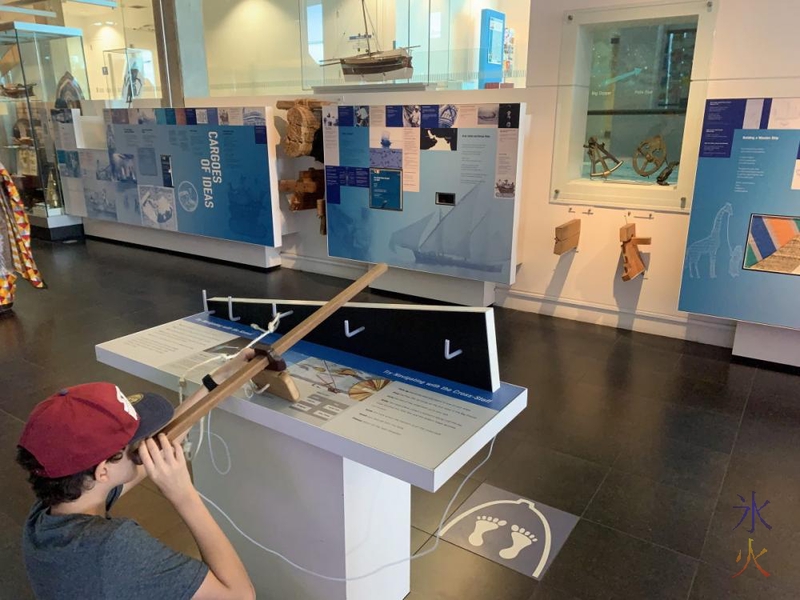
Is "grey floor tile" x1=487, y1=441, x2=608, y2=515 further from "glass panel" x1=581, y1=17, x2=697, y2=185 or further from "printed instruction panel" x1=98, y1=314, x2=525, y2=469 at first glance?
"glass panel" x1=581, y1=17, x2=697, y2=185

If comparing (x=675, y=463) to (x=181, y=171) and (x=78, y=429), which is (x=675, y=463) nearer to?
(x=78, y=429)

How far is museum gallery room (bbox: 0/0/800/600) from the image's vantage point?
1.50 metres

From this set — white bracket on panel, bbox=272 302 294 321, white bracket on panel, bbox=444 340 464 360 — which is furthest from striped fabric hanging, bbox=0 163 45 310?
white bracket on panel, bbox=444 340 464 360

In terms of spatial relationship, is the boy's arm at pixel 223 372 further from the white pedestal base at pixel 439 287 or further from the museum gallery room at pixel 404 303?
the white pedestal base at pixel 439 287

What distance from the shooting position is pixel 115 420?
1.17m

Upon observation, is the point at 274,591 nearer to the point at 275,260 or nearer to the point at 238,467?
the point at 238,467

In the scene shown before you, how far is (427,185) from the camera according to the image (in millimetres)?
4719

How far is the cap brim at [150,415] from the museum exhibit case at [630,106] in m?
3.75

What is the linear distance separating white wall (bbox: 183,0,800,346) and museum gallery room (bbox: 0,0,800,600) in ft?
0.06

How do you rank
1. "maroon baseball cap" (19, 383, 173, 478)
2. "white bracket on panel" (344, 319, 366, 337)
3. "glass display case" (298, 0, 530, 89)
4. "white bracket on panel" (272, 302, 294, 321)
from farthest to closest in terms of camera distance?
"glass display case" (298, 0, 530, 89)
"white bracket on panel" (272, 302, 294, 321)
"white bracket on panel" (344, 319, 366, 337)
"maroon baseball cap" (19, 383, 173, 478)

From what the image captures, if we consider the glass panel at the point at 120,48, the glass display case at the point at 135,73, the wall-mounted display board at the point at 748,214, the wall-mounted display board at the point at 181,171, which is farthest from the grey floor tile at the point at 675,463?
the glass display case at the point at 135,73

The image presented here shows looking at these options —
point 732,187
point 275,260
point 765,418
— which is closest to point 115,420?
point 765,418

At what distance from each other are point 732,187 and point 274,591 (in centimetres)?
330

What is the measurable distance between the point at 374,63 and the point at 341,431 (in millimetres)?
4450
